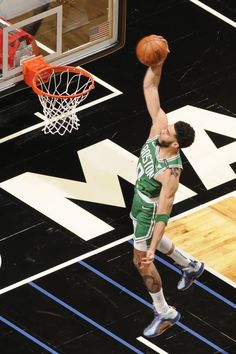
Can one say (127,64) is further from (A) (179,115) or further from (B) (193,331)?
(B) (193,331)

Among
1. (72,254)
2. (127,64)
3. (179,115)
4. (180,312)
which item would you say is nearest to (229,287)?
(180,312)

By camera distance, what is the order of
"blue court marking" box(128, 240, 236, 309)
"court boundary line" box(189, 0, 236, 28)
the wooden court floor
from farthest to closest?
"court boundary line" box(189, 0, 236, 28) < "blue court marking" box(128, 240, 236, 309) < the wooden court floor

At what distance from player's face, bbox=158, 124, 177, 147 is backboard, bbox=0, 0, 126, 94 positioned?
3445 mm

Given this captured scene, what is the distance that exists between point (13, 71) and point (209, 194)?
2.91m

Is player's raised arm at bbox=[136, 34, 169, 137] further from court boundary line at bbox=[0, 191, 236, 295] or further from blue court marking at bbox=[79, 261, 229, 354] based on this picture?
court boundary line at bbox=[0, 191, 236, 295]

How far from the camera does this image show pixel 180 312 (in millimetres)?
18875

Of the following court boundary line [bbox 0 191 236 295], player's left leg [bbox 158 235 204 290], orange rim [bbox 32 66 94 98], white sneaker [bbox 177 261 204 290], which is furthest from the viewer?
orange rim [bbox 32 66 94 98]

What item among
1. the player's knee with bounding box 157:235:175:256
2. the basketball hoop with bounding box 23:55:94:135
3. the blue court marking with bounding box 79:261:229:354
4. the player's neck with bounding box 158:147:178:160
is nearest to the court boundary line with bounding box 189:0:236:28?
the basketball hoop with bounding box 23:55:94:135

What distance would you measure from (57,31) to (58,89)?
153 centimetres

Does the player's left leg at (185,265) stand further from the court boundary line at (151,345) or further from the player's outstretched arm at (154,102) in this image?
the player's outstretched arm at (154,102)

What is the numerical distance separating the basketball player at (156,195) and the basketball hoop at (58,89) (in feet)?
8.24

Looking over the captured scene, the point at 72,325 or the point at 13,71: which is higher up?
the point at 13,71

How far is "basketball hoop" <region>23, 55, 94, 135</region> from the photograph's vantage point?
2048 centimetres

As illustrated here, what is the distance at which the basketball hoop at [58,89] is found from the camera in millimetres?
20484
